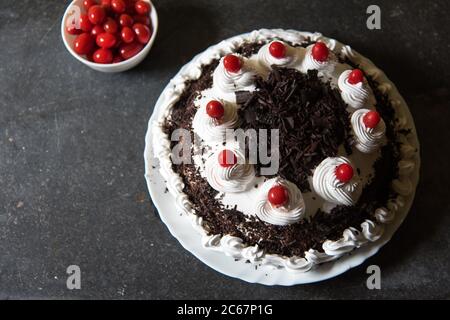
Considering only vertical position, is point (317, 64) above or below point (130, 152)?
above

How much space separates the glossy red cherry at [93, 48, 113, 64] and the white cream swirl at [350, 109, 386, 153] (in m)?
1.14

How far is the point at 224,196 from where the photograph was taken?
167 cm

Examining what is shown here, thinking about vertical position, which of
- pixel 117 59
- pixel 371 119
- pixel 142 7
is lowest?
pixel 117 59

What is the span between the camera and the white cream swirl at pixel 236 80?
1650mm

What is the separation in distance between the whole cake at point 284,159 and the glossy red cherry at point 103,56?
518mm

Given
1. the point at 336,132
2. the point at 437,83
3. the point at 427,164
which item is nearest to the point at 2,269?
the point at 336,132

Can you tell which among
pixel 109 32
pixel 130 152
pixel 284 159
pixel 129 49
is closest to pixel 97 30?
pixel 109 32

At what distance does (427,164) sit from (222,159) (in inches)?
44.5

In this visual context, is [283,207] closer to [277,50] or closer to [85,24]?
[277,50]

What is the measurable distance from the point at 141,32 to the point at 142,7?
139mm

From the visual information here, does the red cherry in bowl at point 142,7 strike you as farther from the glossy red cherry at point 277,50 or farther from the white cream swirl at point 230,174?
the white cream swirl at point 230,174

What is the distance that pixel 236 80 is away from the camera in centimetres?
166

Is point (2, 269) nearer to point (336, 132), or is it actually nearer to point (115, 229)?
point (115, 229)

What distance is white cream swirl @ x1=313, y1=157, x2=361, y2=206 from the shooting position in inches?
60.9
